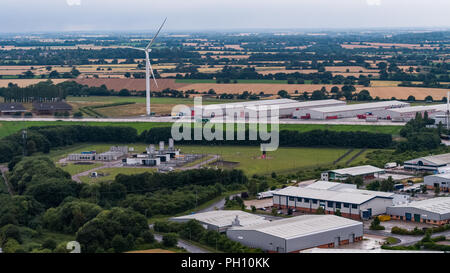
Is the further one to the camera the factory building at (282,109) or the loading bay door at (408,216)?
the factory building at (282,109)

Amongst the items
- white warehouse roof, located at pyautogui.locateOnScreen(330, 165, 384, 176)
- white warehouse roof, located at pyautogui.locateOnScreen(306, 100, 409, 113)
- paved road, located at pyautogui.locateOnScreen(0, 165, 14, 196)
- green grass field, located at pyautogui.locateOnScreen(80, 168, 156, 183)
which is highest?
white warehouse roof, located at pyautogui.locateOnScreen(306, 100, 409, 113)

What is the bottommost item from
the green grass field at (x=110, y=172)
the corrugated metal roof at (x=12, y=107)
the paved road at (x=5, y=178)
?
the paved road at (x=5, y=178)

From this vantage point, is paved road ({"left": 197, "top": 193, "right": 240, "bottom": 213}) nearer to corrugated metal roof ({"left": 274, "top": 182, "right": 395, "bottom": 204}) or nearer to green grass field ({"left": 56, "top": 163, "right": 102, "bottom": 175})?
corrugated metal roof ({"left": 274, "top": 182, "right": 395, "bottom": 204})

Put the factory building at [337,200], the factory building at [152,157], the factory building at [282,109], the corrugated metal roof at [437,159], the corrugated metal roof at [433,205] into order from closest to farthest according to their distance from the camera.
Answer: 1. the corrugated metal roof at [433,205]
2. the factory building at [337,200]
3. the corrugated metal roof at [437,159]
4. the factory building at [152,157]
5. the factory building at [282,109]

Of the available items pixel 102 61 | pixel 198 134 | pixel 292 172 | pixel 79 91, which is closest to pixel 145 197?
pixel 292 172

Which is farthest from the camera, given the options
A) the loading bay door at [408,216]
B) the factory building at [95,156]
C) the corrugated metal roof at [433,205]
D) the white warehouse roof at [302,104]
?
the white warehouse roof at [302,104]

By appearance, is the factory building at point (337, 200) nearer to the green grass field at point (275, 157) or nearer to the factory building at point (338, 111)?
the green grass field at point (275, 157)

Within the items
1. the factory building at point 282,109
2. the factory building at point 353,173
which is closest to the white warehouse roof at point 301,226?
the factory building at point 353,173

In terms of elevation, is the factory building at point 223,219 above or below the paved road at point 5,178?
above

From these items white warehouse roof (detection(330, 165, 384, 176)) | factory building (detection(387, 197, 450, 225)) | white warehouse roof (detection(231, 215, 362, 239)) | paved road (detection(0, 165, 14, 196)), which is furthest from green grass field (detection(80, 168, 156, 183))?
factory building (detection(387, 197, 450, 225))
